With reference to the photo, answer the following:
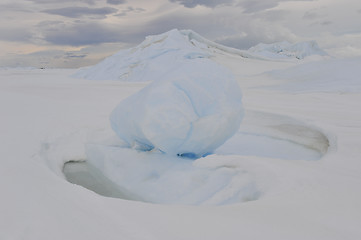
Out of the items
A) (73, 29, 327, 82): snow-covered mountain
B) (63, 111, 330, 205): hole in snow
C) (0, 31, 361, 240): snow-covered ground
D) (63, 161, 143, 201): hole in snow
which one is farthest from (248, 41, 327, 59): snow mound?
(63, 161, 143, 201): hole in snow

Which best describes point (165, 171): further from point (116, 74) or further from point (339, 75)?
point (116, 74)

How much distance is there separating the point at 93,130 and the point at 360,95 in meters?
7.84

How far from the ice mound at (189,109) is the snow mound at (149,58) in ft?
37.7

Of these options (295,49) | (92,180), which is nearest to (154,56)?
(92,180)

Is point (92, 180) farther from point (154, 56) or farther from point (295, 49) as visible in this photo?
point (295, 49)

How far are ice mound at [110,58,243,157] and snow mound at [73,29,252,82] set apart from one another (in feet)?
37.7

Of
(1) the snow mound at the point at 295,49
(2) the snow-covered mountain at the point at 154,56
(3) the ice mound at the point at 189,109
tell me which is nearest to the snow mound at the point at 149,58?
(2) the snow-covered mountain at the point at 154,56

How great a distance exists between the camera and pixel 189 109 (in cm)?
382

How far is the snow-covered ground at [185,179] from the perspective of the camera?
6.21 feet

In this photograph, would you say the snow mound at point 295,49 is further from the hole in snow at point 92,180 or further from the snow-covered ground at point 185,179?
the hole in snow at point 92,180

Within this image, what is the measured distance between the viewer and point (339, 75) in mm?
11438

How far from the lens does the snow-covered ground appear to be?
189 cm

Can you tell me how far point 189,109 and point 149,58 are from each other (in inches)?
556

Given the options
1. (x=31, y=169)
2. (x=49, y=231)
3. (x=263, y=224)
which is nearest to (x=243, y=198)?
(x=263, y=224)
